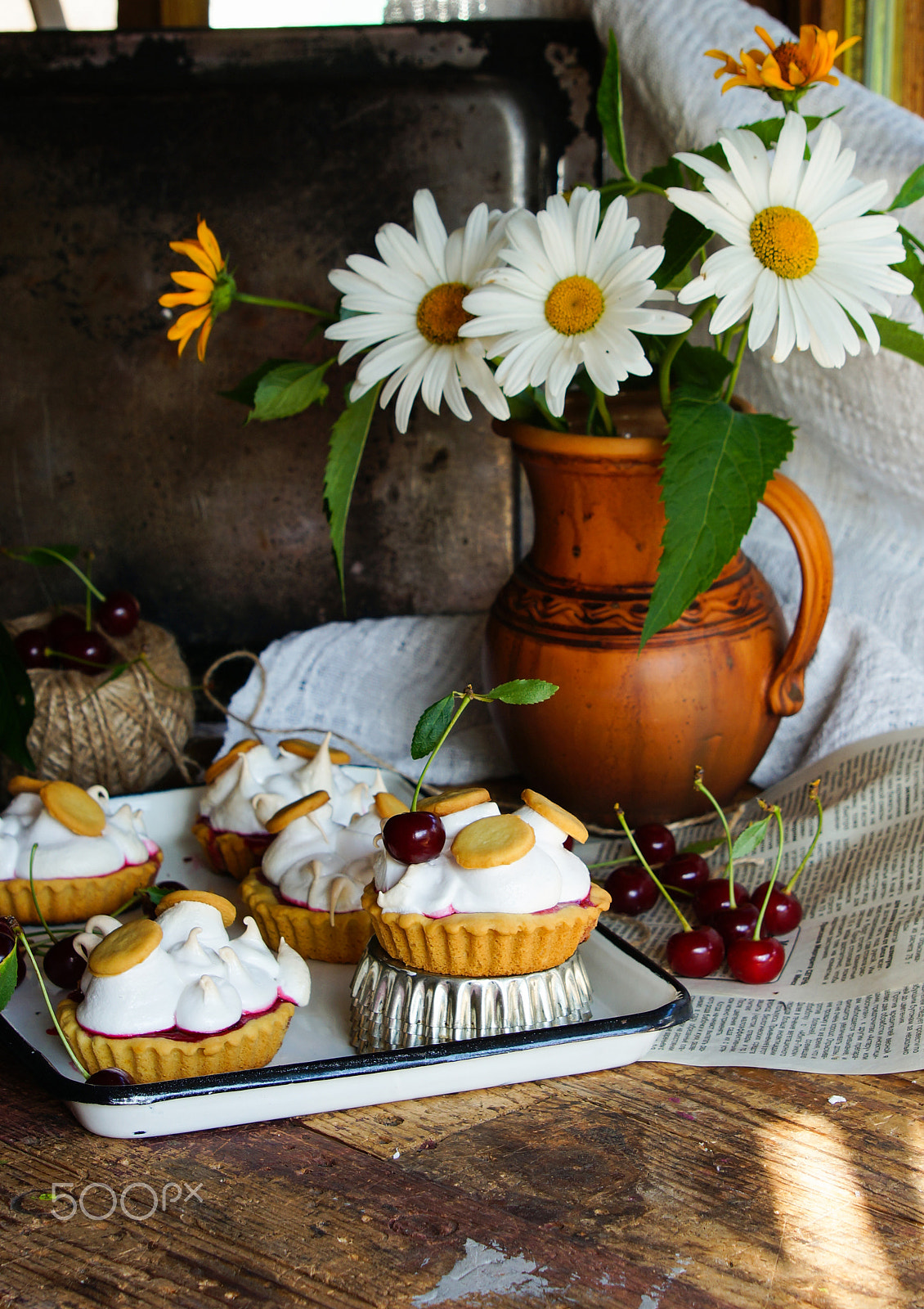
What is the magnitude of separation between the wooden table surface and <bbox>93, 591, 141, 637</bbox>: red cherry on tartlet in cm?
48

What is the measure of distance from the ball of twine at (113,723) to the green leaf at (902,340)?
0.61 metres

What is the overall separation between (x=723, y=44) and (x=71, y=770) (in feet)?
2.62

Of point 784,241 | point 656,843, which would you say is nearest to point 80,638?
point 656,843

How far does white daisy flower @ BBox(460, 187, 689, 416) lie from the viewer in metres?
0.73

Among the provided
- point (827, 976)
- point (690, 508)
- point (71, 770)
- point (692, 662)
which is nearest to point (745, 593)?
point (692, 662)

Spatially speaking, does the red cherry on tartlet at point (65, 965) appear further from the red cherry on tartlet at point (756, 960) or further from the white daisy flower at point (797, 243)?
the white daisy flower at point (797, 243)

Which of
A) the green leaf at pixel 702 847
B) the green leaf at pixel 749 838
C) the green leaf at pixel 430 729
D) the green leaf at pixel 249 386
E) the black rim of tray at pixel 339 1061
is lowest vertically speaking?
the green leaf at pixel 702 847

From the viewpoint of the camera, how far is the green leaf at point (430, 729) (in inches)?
24.1

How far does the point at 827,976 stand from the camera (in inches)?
28.8

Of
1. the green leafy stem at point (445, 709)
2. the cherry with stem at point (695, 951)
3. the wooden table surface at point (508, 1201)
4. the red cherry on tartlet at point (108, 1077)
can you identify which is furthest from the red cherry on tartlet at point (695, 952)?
the red cherry on tartlet at point (108, 1077)

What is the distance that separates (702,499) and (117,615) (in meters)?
0.54

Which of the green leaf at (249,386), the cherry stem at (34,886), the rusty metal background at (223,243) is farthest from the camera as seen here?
the rusty metal background at (223,243)

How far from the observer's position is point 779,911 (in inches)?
30.6

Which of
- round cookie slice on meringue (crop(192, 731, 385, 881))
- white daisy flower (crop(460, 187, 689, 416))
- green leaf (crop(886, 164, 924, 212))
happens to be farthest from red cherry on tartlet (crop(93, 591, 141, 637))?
green leaf (crop(886, 164, 924, 212))
